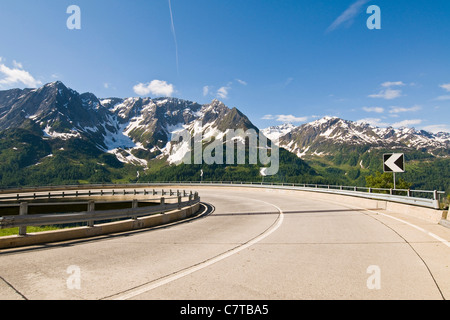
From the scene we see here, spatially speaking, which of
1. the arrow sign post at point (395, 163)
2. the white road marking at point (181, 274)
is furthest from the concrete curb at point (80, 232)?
the arrow sign post at point (395, 163)

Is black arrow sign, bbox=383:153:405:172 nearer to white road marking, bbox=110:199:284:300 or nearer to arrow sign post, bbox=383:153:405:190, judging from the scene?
arrow sign post, bbox=383:153:405:190

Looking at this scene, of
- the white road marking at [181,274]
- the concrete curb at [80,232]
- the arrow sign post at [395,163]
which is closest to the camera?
the white road marking at [181,274]

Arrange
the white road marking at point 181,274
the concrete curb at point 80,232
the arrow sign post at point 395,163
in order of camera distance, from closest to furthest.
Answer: the white road marking at point 181,274 → the concrete curb at point 80,232 → the arrow sign post at point 395,163

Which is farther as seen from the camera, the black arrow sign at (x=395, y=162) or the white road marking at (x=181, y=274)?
the black arrow sign at (x=395, y=162)

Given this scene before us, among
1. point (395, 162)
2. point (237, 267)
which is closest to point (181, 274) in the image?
point (237, 267)

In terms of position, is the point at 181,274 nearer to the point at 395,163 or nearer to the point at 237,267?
the point at 237,267

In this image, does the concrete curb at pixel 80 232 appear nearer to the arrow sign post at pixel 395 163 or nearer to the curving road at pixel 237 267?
the curving road at pixel 237 267

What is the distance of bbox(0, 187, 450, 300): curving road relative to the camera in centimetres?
401

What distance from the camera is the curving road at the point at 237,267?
4.01 metres

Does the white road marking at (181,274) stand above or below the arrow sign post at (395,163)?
below

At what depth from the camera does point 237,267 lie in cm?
527

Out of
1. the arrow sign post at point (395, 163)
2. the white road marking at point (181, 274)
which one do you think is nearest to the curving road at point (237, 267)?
the white road marking at point (181, 274)

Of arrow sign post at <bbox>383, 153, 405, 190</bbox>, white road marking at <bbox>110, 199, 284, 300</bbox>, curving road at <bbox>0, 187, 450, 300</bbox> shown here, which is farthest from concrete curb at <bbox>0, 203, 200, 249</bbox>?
arrow sign post at <bbox>383, 153, 405, 190</bbox>
